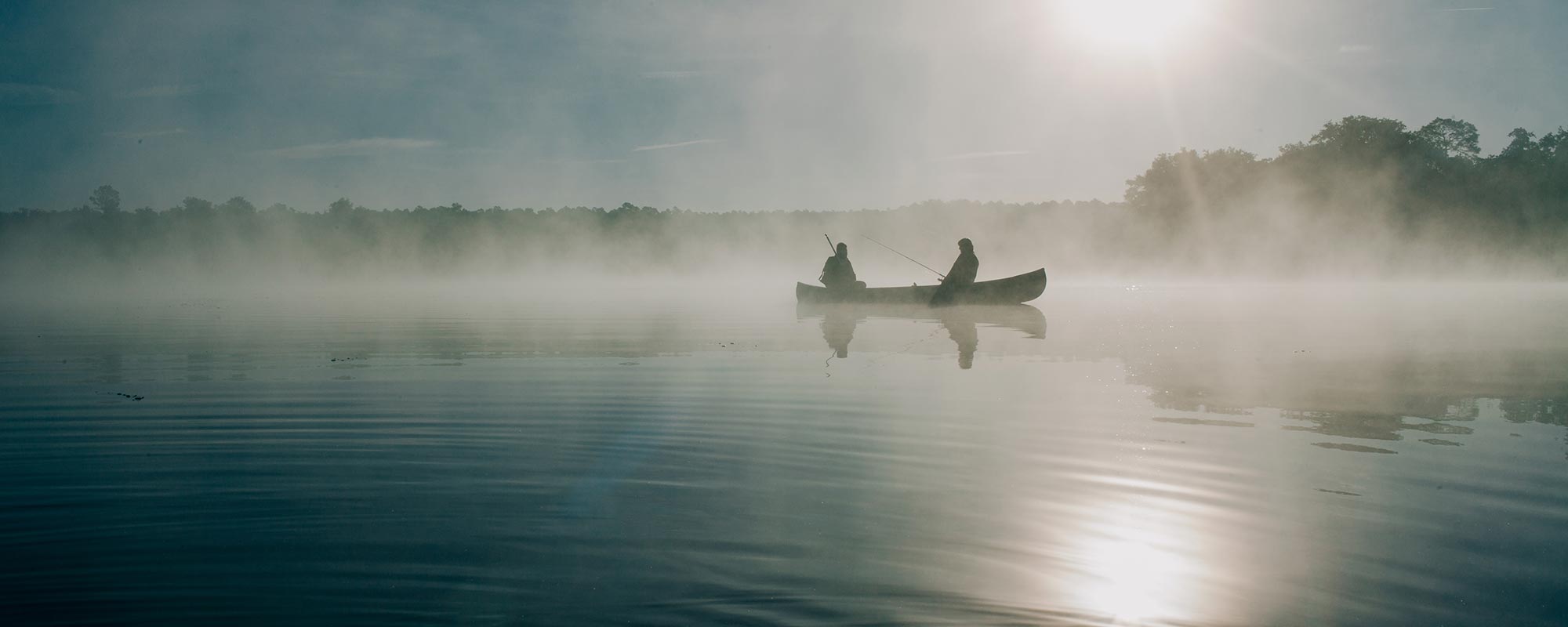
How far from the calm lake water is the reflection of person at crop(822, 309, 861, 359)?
2272 mm

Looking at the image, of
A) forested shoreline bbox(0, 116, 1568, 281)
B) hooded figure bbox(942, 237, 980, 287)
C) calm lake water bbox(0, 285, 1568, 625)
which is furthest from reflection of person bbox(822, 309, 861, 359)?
forested shoreline bbox(0, 116, 1568, 281)

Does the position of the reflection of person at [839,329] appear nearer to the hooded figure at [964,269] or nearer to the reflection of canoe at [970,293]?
the reflection of canoe at [970,293]

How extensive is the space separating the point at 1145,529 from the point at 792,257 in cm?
11704

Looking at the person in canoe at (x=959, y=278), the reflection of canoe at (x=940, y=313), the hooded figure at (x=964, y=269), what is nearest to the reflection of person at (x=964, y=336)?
the reflection of canoe at (x=940, y=313)

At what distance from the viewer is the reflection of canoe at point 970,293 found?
27.0 m

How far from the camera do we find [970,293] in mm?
27188

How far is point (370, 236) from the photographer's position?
351ft

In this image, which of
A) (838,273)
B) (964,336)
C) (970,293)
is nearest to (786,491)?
(964,336)

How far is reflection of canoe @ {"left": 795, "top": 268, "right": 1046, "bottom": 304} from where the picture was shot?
2700cm

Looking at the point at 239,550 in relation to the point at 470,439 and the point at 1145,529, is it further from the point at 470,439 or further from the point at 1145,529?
the point at 1145,529

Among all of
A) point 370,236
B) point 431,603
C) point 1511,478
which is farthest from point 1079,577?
point 370,236

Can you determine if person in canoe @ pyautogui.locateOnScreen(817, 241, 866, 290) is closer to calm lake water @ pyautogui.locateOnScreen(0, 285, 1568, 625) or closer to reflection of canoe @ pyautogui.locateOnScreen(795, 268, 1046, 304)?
reflection of canoe @ pyautogui.locateOnScreen(795, 268, 1046, 304)

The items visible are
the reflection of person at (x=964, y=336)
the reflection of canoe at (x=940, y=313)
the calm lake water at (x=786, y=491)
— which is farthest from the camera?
the reflection of canoe at (x=940, y=313)

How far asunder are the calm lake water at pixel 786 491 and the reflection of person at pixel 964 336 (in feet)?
1.13
